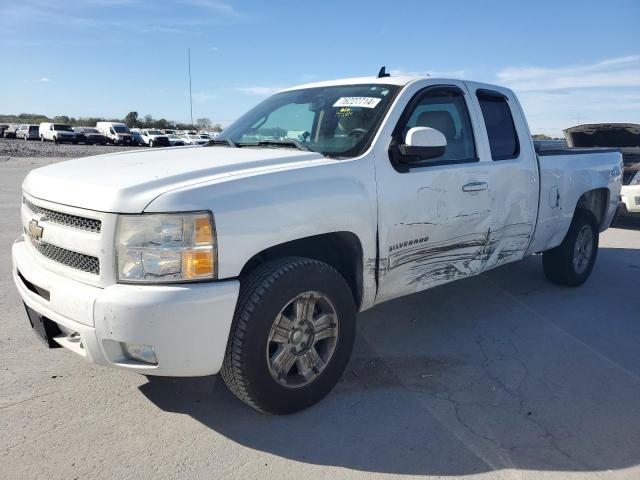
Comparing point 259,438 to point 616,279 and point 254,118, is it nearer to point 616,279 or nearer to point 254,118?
point 254,118

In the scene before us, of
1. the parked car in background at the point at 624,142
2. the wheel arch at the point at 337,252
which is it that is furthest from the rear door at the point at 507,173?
the parked car in background at the point at 624,142

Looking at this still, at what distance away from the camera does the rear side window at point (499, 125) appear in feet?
14.4

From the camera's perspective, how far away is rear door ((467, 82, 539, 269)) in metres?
4.26

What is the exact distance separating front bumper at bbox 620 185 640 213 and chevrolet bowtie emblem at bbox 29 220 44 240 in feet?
29.3

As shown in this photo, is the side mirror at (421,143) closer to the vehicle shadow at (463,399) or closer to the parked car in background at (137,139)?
the vehicle shadow at (463,399)

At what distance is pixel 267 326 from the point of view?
9.09 ft

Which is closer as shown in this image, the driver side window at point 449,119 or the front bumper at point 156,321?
the front bumper at point 156,321

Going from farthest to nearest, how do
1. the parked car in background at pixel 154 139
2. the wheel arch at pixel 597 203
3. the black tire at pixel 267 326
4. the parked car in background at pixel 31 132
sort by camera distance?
the parked car in background at pixel 31 132 < the parked car in background at pixel 154 139 < the wheel arch at pixel 597 203 < the black tire at pixel 267 326

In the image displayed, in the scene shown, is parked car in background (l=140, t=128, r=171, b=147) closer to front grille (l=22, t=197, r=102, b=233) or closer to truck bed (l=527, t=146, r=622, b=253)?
truck bed (l=527, t=146, r=622, b=253)

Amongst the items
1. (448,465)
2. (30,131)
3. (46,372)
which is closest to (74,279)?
(46,372)

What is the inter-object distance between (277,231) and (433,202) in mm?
1343

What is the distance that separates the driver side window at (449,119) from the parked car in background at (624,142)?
5.72 meters

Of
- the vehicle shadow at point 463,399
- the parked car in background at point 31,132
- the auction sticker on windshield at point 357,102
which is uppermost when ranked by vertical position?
the parked car in background at point 31,132

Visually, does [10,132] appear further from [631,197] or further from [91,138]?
[631,197]
